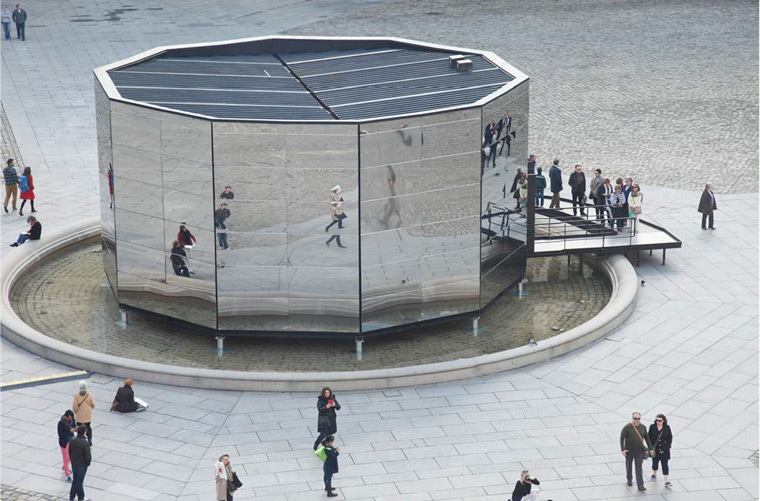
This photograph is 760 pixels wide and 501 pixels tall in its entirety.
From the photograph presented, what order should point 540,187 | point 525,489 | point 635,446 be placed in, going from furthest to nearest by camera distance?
1. point 540,187
2. point 635,446
3. point 525,489

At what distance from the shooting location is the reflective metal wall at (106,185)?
2586 cm

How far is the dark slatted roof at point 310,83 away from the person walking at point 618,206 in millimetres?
4411

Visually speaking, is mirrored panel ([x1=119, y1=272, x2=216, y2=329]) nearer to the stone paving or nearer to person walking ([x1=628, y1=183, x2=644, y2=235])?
the stone paving

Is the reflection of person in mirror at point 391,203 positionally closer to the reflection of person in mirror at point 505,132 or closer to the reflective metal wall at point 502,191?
the reflective metal wall at point 502,191

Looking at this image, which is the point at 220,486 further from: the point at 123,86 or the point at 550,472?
the point at 123,86

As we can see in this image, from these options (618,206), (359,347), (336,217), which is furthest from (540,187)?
(336,217)

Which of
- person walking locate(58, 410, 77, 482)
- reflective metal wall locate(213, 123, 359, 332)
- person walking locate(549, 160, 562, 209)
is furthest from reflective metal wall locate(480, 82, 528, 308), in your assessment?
person walking locate(58, 410, 77, 482)

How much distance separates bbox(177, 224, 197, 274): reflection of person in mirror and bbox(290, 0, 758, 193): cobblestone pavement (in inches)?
600

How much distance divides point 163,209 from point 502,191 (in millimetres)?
6946

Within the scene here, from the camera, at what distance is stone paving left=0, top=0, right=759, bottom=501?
66.2ft

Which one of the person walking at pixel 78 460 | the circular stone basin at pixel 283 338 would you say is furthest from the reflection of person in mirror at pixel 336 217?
the person walking at pixel 78 460

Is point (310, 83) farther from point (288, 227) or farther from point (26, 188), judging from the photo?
point (26, 188)

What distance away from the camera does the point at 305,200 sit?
2372 cm

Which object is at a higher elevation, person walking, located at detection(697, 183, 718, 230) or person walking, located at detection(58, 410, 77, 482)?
person walking, located at detection(697, 183, 718, 230)
